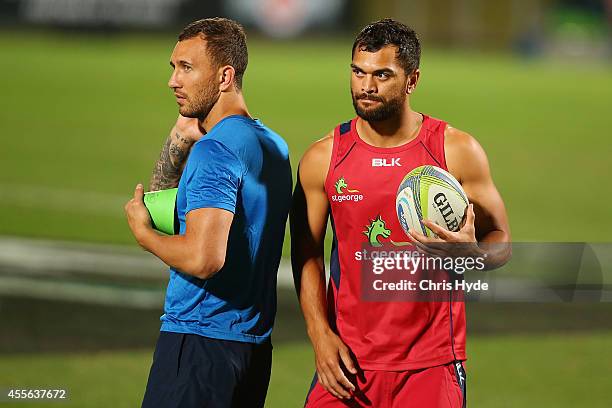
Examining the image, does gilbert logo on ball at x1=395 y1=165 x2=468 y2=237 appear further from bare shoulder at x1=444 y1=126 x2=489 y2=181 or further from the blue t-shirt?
the blue t-shirt

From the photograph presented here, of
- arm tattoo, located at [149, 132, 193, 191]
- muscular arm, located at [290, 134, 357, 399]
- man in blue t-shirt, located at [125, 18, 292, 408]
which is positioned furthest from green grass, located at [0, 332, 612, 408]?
man in blue t-shirt, located at [125, 18, 292, 408]

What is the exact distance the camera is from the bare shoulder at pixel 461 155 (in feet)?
17.2

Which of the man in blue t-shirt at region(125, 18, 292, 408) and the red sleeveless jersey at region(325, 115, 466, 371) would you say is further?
the red sleeveless jersey at region(325, 115, 466, 371)

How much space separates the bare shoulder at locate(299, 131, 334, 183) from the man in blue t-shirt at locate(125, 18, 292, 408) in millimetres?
94

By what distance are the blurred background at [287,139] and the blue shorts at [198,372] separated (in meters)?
3.22

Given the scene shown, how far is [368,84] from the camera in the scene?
507 centimetres

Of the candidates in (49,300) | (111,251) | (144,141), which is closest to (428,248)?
(49,300)

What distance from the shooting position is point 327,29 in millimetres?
44375

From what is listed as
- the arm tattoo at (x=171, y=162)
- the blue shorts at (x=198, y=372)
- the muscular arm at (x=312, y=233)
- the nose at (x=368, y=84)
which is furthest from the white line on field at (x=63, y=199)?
the nose at (x=368, y=84)

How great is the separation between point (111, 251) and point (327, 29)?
3201cm

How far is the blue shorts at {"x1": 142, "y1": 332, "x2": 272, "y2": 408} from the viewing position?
16.1 ft

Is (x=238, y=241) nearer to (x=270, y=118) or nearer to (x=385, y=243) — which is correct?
(x=385, y=243)

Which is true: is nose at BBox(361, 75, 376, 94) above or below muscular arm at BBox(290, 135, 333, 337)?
above

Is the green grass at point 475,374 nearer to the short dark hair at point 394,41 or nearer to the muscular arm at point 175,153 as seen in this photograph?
the muscular arm at point 175,153
